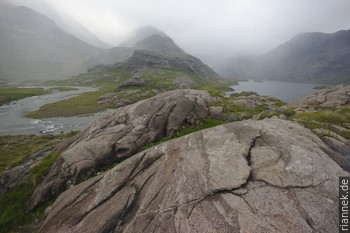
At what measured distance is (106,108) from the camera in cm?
9556

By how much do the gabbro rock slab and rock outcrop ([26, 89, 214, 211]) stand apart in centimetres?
445

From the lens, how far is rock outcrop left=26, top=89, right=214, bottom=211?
2033 cm

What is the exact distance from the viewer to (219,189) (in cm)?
1102

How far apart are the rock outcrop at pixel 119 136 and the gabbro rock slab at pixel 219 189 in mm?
4447

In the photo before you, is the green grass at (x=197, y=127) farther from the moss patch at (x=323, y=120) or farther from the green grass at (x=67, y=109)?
the green grass at (x=67, y=109)

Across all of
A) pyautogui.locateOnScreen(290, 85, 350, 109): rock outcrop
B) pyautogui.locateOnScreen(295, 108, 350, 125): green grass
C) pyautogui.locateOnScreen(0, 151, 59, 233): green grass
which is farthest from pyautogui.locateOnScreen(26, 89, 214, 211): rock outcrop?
pyautogui.locateOnScreen(290, 85, 350, 109): rock outcrop

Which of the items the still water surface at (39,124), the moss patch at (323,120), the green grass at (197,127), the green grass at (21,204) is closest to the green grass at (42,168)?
the green grass at (21,204)

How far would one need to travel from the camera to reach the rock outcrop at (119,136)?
66.7ft

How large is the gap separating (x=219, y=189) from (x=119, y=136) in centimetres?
1515

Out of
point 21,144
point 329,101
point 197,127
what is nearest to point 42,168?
point 197,127

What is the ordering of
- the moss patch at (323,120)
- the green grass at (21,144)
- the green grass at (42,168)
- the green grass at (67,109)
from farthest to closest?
the green grass at (67,109) < the green grass at (21,144) < the green grass at (42,168) < the moss patch at (323,120)

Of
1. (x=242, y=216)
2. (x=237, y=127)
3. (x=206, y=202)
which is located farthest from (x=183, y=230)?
(x=237, y=127)

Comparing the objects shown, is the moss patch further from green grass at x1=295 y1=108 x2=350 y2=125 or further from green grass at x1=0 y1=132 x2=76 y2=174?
green grass at x1=0 y1=132 x2=76 y2=174

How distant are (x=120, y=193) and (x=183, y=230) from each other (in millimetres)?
5764
